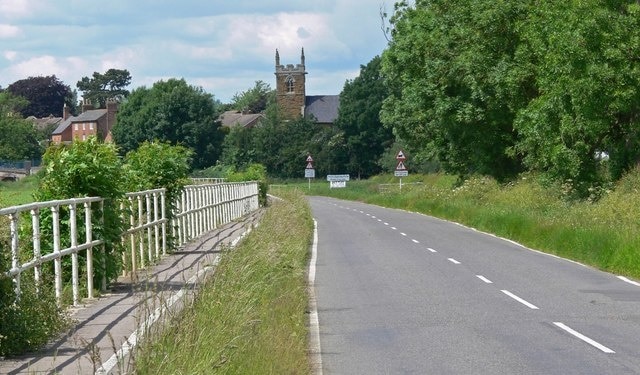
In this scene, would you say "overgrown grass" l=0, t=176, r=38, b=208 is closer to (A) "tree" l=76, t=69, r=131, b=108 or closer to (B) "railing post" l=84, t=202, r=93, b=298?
(B) "railing post" l=84, t=202, r=93, b=298

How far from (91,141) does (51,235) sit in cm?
391

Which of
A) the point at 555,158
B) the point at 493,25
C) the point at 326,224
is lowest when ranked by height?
the point at 326,224

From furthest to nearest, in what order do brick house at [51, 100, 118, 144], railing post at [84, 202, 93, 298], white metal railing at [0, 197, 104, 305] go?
brick house at [51, 100, 118, 144] → railing post at [84, 202, 93, 298] → white metal railing at [0, 197, 104, 305]

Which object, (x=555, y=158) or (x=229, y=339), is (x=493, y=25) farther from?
(x=229, y=339)

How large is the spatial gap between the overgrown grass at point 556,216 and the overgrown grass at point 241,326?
30.9 feet

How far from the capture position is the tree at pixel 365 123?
12788cm

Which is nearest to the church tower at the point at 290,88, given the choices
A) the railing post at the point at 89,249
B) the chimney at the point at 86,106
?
the chimney at the point at 86,106

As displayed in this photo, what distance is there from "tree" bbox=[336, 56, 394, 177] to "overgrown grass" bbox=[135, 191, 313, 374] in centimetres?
10941

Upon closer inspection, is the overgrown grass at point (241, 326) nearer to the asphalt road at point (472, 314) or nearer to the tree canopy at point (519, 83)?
the asphalt road at point (472, 314)

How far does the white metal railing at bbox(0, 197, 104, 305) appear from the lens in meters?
12.7

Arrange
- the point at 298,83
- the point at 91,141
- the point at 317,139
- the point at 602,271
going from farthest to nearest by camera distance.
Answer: the point at 298,83 < the point at 317,139 < the point at 602,271 < the point at 91,141

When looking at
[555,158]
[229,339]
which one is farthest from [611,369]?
[555,158]

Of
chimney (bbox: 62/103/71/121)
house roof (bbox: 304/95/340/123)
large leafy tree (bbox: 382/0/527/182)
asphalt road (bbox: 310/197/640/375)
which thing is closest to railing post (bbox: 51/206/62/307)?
asphalt road (bbox: 310/197/640/375)

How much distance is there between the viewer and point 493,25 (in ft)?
153
